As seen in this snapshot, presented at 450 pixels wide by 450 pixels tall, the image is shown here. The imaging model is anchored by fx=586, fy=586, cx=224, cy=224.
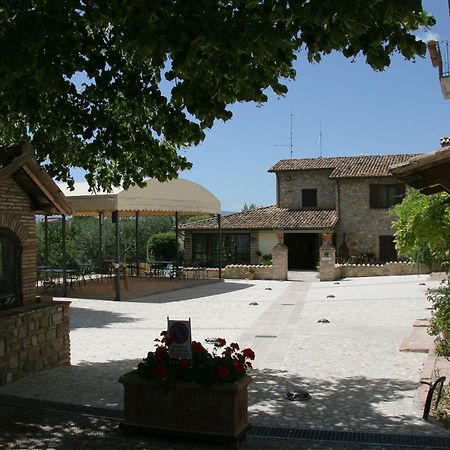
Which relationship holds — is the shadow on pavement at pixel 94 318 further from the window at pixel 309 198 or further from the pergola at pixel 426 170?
the window at pixel 309 198

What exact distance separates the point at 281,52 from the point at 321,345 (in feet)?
22.9

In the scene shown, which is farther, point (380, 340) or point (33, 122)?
point (380, 340)

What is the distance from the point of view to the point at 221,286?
24453mm

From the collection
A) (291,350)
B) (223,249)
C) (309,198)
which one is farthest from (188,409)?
(309,198)

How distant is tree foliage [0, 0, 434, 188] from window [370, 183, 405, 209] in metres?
26.3

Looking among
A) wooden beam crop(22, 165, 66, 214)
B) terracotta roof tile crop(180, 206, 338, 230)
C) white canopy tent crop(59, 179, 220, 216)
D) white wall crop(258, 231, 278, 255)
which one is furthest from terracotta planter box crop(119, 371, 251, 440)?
white wall crop(258, 231, 278, 255)

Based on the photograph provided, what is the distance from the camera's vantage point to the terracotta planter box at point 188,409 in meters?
5.65

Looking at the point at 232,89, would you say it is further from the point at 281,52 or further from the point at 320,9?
the point at 320,9

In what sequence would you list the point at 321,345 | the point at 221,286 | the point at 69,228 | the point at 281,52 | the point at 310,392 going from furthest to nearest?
1. the point at 69,228
2. the point at 221,286
3. the point at 321,345
4. the point at 310,392
5. the point at 281,52

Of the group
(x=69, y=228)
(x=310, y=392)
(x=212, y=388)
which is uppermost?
(x=69, y=228)

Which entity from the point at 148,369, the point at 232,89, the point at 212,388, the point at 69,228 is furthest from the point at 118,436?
the point at 69,228

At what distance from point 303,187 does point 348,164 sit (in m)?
3.05

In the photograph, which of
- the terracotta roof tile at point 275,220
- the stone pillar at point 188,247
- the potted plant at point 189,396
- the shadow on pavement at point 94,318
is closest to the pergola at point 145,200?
the shadow on pavement at point 94,318

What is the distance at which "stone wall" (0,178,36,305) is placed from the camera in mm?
8461
